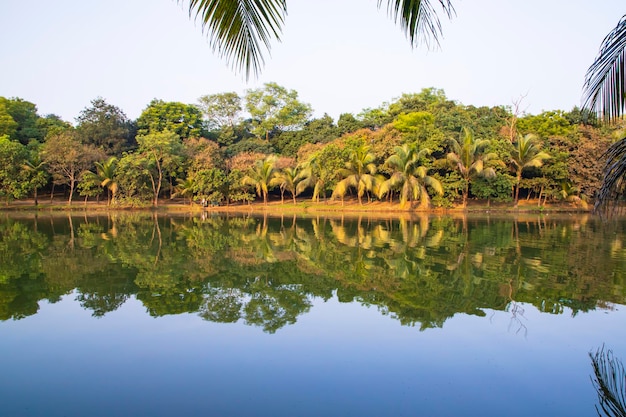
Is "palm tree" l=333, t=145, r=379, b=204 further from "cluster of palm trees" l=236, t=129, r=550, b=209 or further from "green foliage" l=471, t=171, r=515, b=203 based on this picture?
"green foliage" l=471, t=171, r=515, b=203

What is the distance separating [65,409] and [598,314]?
6.57 meters

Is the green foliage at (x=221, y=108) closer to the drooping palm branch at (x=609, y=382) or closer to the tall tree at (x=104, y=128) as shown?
the tall tree at (x=104, y=128)

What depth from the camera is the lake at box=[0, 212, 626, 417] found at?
4098 mm

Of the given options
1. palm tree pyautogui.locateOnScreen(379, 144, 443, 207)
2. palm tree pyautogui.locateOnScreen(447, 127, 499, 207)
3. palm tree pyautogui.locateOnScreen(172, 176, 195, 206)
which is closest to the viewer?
palm tree pyautogui.locateOnScreen(447, 127, 499, 207)

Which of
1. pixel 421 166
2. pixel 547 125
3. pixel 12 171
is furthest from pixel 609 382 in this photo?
pixel 12 171

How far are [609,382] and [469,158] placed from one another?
23.4 metres

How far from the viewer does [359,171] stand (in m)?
28.7

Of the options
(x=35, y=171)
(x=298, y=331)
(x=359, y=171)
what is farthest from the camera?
(x=35, y=171)

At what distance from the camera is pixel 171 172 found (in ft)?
104

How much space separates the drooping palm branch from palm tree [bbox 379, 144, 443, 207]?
2169 cm

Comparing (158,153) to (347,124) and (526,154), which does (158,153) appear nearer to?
(347,124)

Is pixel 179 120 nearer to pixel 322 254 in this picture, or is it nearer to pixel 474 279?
pixel 322 254

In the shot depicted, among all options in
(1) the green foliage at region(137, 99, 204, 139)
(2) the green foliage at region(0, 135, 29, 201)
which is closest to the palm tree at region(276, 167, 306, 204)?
(1) the green foliage at region(137, 99, 204, 139)

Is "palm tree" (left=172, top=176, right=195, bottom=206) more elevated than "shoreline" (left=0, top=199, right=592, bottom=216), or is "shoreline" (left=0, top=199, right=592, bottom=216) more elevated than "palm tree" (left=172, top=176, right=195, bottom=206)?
"palm tree" (left=172, top=176, right=195, bottom=206)
